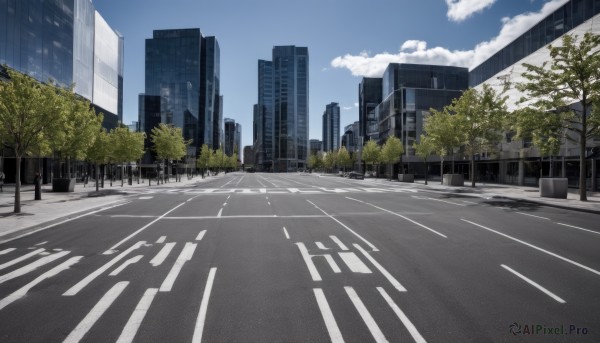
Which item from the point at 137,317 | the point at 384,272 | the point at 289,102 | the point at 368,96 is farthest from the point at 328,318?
the point at 289,102

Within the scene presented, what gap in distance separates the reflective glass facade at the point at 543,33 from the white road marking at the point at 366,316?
1726 inches

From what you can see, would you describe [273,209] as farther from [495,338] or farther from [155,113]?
[155,113]

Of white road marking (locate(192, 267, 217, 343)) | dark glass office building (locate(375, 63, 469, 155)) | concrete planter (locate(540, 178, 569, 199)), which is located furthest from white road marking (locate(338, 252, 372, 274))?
dark glass office building (locate(375, 63, 469, 155))

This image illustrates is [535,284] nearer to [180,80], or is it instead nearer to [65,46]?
[65,46]

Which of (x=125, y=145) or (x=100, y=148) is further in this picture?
(x=125, y=145)

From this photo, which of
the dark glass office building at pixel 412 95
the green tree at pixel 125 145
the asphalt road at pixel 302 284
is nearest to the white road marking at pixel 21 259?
the asphalt road at pixel 302 284

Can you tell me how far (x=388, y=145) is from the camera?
58.4 metres

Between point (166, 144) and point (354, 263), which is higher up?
point (166, 144)

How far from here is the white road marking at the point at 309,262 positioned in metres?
6.79

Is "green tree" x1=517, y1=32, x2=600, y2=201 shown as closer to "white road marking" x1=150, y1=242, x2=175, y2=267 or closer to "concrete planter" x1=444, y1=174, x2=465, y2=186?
"concrete planter" x1=444, y1=174, x2=465, y2=186

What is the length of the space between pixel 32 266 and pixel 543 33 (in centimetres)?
5352

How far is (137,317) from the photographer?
16.1ft

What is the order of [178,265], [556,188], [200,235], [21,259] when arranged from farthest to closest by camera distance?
1. [556,188]
2. [200,235]
3. [21,259]
4. [178,265]

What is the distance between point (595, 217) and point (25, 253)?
20894mm
